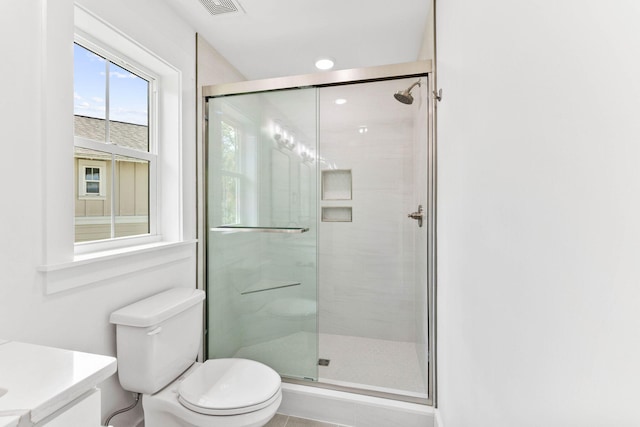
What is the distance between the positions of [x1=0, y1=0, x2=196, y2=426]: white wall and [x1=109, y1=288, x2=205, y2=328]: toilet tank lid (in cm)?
8

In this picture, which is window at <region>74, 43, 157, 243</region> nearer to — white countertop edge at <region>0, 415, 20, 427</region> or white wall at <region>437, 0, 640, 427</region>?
white countertop edge at <region>0, 415, 20, 427</region>

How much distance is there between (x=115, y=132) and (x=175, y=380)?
1.28 metres

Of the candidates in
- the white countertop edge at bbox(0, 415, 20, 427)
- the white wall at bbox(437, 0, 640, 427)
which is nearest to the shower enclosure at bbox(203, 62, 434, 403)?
the white wall at bbox(437, 0, 640, 427)

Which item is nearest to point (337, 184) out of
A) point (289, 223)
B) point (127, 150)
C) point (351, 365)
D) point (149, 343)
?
point (289, 223)

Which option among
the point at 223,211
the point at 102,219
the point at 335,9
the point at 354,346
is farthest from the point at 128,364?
the point at 335,9

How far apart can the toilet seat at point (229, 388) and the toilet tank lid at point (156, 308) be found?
336 mm

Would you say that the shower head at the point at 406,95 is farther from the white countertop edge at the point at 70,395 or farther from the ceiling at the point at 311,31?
the white countertop edge at the point at 70,395

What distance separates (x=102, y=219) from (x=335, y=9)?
171 centimetres

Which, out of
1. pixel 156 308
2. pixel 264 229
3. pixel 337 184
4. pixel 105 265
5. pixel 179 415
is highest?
pixel 337 184

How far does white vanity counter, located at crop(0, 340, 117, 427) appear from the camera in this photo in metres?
A: 0.61

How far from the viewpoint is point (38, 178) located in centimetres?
106

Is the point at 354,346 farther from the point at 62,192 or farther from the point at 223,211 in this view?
the point at 62,192

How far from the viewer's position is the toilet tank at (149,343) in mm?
1292

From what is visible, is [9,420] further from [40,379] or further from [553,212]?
[553,212]
